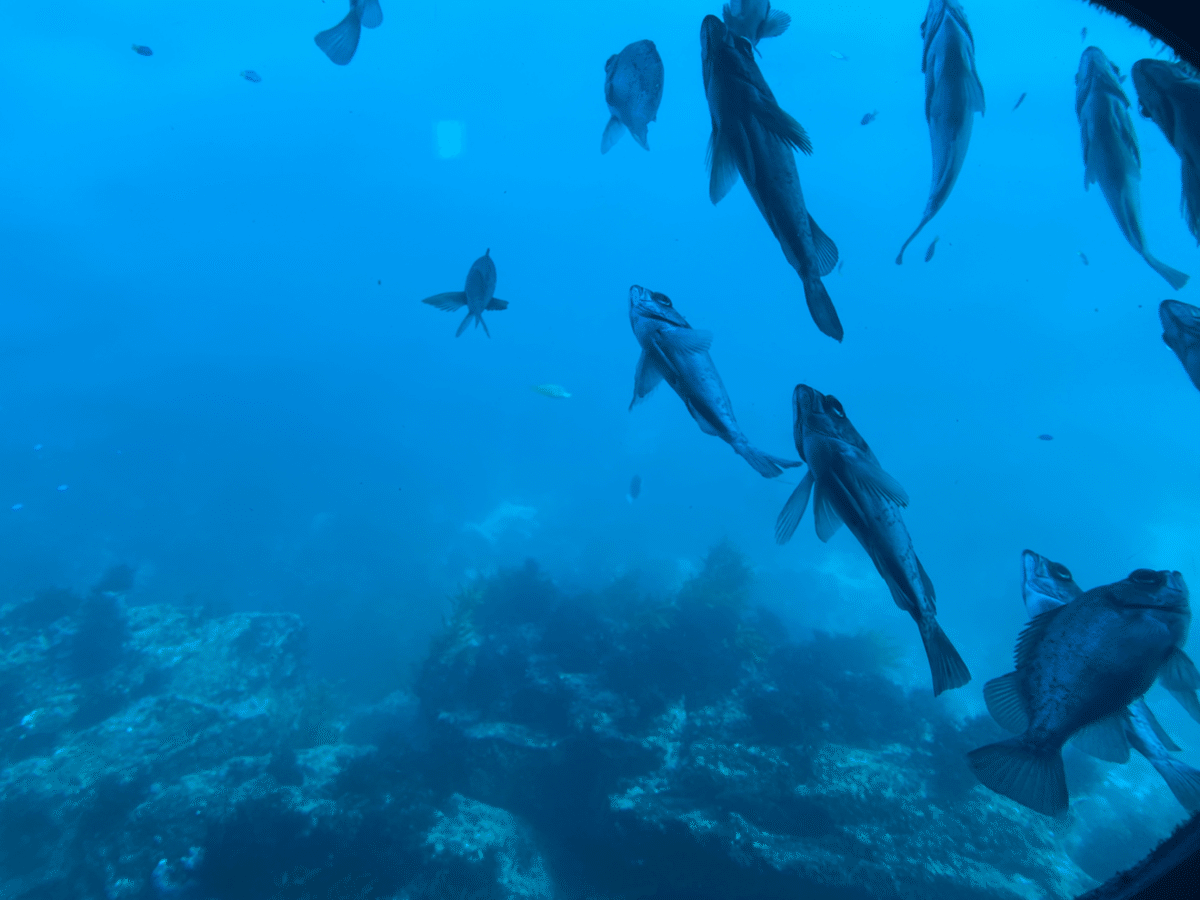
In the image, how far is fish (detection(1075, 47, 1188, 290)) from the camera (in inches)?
73.2

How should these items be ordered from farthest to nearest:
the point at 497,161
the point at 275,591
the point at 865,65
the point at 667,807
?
the point at 497,161, the point at 865,65, the point at 275,591, the point at 667,807

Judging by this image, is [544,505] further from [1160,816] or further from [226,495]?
[1160,816]

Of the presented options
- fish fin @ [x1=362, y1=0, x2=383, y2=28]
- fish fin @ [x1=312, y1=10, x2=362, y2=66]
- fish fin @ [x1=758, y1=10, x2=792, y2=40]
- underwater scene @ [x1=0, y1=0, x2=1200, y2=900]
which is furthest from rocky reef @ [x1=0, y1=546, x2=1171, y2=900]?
fish fin @ [x1=362, y1=0, x2=383, y2=28]

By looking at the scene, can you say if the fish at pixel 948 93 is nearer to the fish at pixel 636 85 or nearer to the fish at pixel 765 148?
the fish at pixel 765 148

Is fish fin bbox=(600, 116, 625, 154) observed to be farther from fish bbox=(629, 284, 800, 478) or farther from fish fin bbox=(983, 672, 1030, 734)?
fish fin bbox=(983, 672, 1030, 734)

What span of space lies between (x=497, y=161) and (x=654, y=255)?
90.7ft

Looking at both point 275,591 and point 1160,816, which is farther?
point 275,591

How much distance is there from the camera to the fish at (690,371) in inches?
58.8

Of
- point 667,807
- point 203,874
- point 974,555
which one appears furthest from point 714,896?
point 974,555

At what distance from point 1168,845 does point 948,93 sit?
8.22 ft

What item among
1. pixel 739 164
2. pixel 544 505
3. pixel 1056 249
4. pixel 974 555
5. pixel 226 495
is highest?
pixel 1056 249

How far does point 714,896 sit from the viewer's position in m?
5.52

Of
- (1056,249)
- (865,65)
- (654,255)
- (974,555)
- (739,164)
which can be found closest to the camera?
(739,164)

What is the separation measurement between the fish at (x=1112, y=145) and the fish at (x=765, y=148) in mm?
1479
